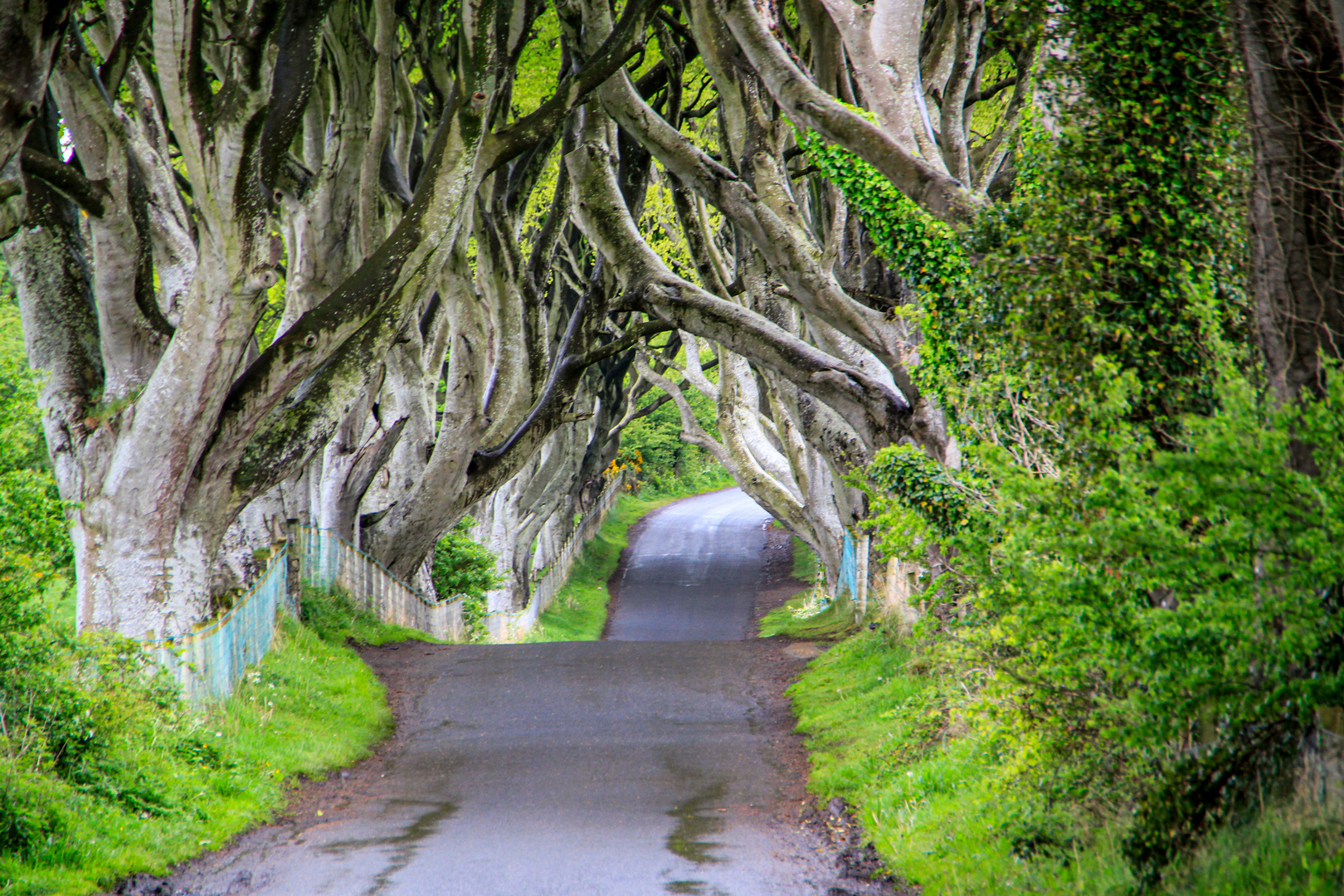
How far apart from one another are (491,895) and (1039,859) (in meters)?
3.18

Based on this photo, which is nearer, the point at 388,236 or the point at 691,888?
the point at 691,888

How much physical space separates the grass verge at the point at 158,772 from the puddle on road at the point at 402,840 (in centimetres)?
92

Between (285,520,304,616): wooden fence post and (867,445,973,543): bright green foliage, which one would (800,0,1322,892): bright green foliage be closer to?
(867,445,973,543): bright green foliage

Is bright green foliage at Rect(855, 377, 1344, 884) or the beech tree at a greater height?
the beech tree

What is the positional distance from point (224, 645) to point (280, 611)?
10.8 feet

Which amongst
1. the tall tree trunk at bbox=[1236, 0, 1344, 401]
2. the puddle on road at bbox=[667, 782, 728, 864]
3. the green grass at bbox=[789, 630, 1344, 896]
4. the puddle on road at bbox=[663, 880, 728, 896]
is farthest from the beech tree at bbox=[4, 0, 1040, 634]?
the puddle on road at bbox=[663, 880, 728, 896]

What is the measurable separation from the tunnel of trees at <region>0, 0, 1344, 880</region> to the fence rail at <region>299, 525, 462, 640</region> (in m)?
0.49

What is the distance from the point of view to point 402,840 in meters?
8.01

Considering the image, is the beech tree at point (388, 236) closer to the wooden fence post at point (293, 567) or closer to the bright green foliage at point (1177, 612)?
the wooden fence post at point (293, 567)

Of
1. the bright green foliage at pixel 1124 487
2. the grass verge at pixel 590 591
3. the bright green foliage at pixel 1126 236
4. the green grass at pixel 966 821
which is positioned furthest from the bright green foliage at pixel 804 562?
the bright green foliage at pixel 1126 236

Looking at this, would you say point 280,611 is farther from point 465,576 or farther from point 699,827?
point 465,576

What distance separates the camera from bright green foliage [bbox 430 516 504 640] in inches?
911

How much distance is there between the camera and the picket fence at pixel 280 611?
32.0 ft

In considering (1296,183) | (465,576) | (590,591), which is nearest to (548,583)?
(590,591)
